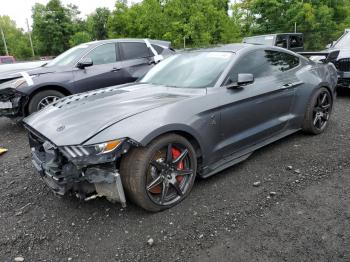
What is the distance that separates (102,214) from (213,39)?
63.7 feet

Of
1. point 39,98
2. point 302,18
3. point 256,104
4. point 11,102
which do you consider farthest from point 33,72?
point 302,18

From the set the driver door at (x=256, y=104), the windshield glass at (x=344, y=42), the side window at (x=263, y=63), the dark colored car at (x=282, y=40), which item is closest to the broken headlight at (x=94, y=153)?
the driver door at (x=256, y=104)

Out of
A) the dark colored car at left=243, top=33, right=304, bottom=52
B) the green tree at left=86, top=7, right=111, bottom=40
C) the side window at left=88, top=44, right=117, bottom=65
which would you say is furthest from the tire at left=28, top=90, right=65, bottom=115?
→ the green tree at left=86, top=7, right=111, bottom=40

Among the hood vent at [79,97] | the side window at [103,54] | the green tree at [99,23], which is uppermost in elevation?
the green tree at [99,23]

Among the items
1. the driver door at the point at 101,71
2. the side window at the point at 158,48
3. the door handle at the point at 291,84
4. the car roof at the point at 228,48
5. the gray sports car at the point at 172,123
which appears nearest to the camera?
the gray sports car at the point at 172,123

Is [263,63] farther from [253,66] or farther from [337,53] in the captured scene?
[337,53]

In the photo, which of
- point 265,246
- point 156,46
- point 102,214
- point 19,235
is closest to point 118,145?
point 102,214

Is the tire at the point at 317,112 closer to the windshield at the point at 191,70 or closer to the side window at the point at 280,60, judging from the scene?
the side window at the point at 280,60

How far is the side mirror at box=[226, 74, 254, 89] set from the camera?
3678mm

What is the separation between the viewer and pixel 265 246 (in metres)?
2.69

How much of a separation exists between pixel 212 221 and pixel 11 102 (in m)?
4.62

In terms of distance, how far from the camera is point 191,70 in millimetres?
4094

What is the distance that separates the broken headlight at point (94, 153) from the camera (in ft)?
9.20

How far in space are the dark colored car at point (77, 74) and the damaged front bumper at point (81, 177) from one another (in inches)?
135
